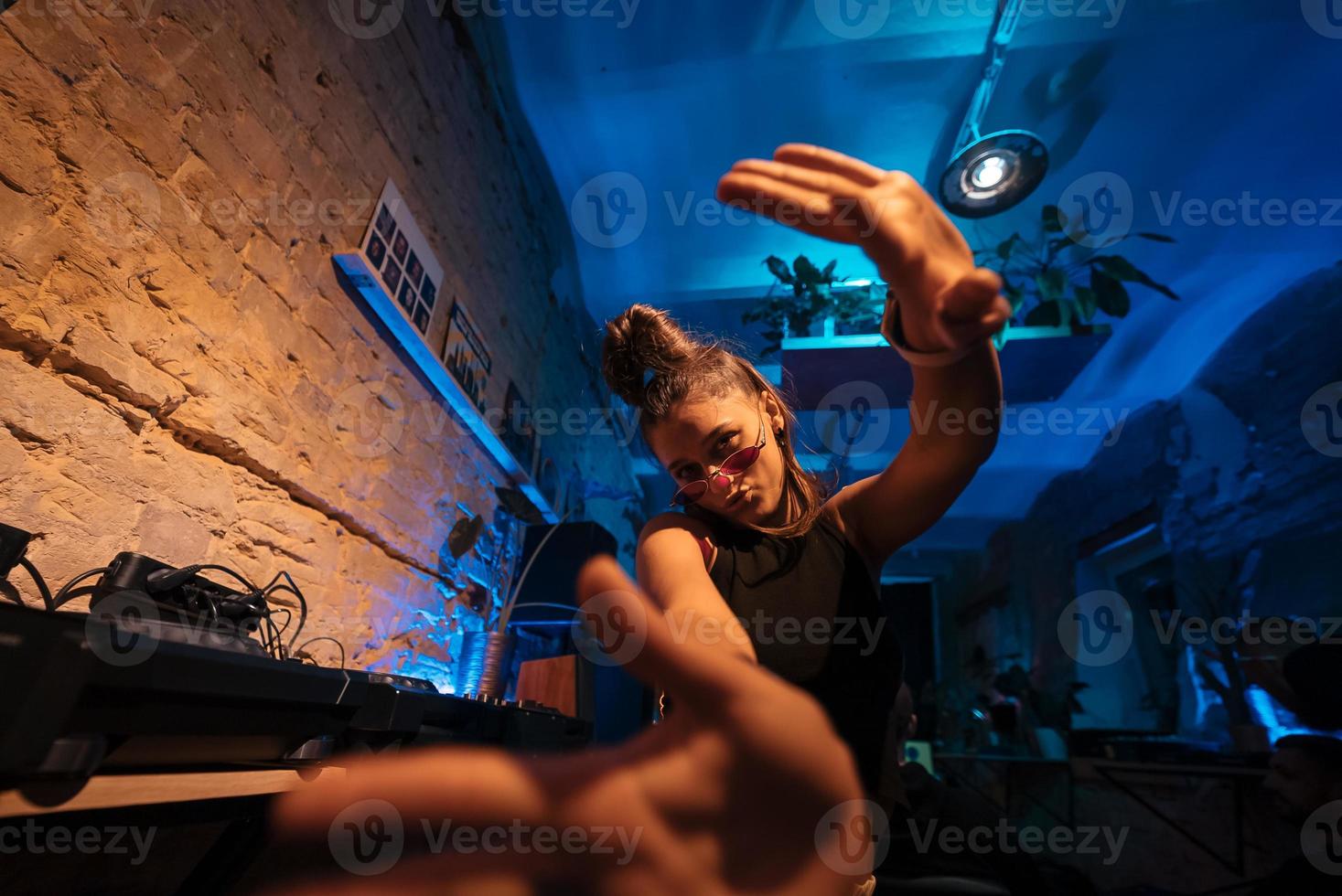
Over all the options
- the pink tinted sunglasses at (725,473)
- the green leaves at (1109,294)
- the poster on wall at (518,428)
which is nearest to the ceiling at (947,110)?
the green leaves at (1109,294)

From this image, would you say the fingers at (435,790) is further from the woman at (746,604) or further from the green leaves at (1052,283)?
the green leaves at (1052,283)

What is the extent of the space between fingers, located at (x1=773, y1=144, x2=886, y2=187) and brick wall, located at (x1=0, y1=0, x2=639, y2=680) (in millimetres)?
1255

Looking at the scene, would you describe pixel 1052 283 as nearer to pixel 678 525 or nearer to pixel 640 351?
pixel 640 351

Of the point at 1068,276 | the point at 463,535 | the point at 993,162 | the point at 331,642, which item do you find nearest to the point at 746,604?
the point at 331,642

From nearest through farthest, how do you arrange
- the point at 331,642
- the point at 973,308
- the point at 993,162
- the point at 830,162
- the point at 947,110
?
the point at 973,308 → the point at 830,162 → the point at 331,642 → the point at 993,162 → the point at 947,110

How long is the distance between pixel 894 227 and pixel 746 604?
48 cm

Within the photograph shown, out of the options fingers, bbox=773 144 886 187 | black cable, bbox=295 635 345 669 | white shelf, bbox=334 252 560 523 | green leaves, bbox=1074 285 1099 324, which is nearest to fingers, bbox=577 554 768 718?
fingers, bbox=773 144 886 187

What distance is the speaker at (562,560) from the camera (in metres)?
3.09

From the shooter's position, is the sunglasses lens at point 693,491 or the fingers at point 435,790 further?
the sunglasses lens at point 693,491

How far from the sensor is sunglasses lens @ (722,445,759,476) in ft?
2.67

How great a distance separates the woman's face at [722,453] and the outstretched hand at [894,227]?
277 millimetres

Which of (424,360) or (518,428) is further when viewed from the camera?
(518,428)

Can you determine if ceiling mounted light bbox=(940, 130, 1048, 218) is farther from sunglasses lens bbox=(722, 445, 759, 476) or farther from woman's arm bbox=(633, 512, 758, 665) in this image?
woman's arm bbox=(633, 512, 758, 665)

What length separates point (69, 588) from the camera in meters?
0.98
